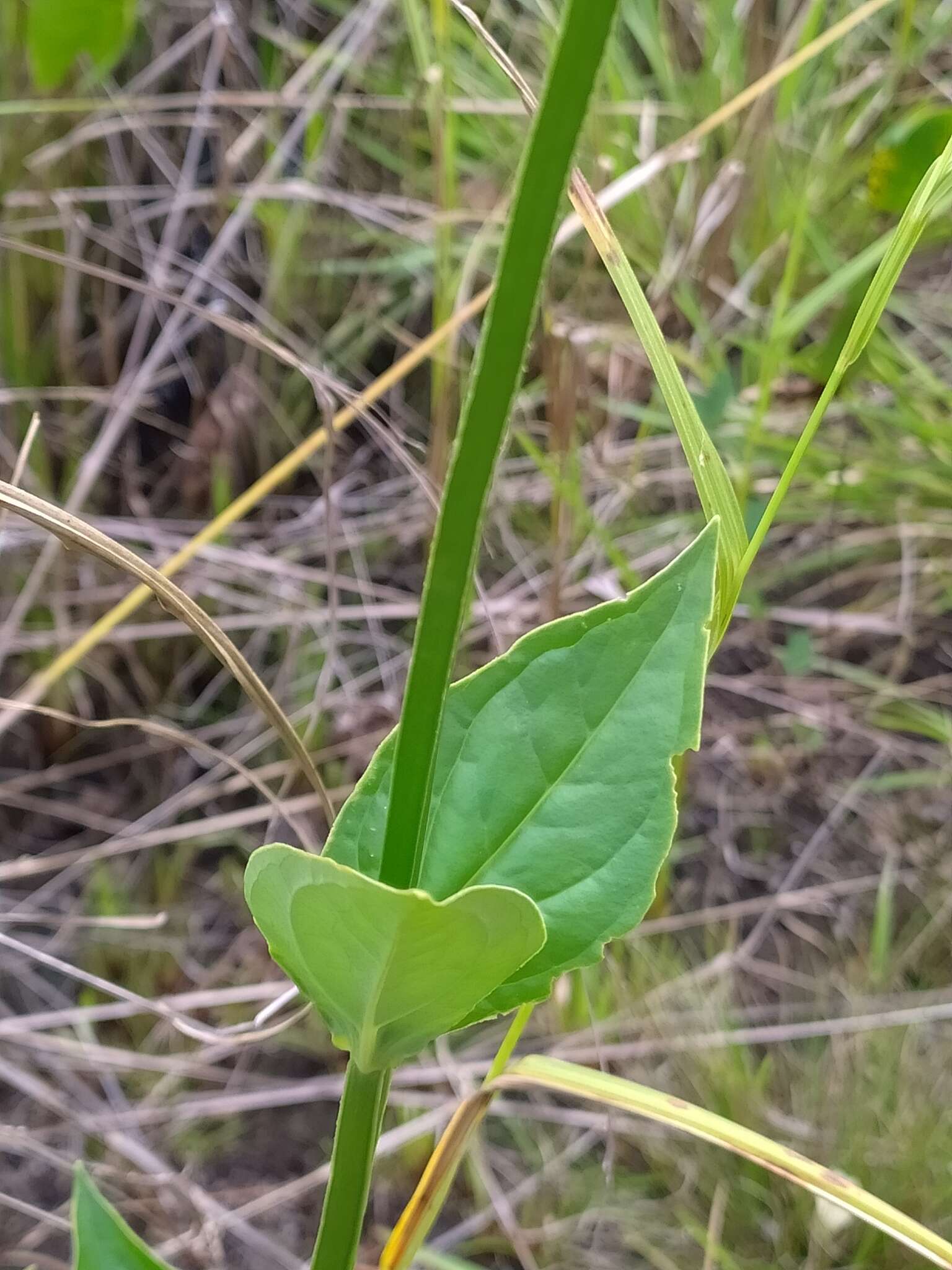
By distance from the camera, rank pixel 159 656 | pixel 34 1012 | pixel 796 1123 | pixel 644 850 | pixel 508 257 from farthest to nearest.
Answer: pixel 159 656
pixel 34 1012
pixel 796 1123
pixel 644 850
pixel 508 257

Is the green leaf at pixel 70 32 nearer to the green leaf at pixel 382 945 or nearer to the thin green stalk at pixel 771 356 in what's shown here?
the thin green stalk at pixel 771 356

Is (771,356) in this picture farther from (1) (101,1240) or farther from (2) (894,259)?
(1) (101,1240)

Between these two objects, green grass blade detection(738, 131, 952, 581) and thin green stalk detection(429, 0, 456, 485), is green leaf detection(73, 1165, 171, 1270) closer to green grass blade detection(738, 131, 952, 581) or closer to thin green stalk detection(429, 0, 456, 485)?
green grass blade detection(738, 131, 952, 581)

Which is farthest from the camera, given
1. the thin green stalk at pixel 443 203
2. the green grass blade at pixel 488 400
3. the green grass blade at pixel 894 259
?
the thin green stalk at pixel 443 203

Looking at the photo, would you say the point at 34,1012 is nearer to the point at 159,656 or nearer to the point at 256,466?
the point at 159,656

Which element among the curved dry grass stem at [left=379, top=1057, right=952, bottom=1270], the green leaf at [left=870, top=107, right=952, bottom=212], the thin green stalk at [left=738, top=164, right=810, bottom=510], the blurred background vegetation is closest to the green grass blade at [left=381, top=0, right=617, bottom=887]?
the curved dry grass stem at [left=379, top=1057, right=952, bottom=1270]

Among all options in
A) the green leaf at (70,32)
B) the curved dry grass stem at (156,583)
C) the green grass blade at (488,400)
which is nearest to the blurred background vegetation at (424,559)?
the green leaf at (70,32)

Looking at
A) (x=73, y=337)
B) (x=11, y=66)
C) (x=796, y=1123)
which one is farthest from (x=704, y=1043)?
(x=11, y=66)
